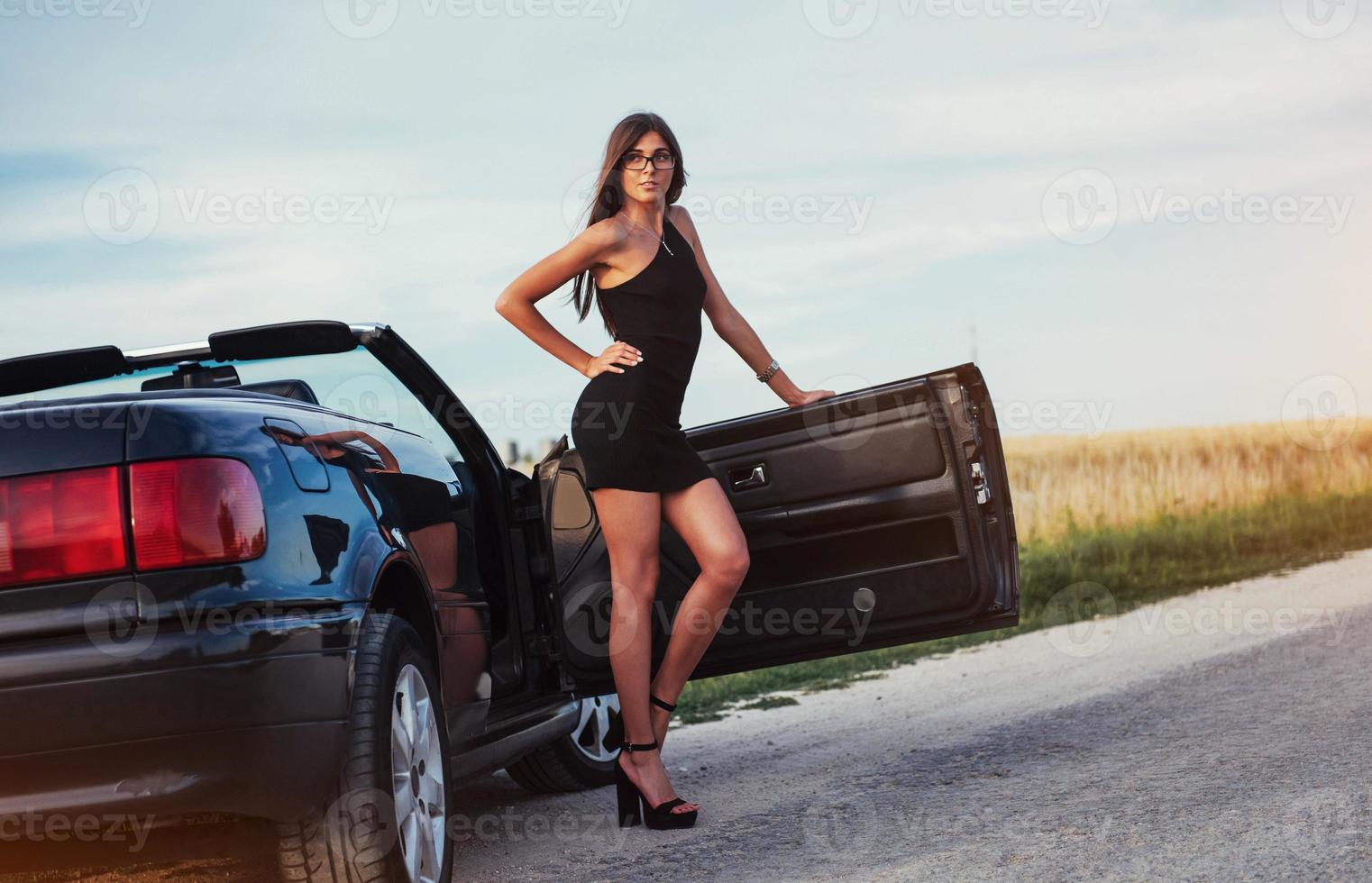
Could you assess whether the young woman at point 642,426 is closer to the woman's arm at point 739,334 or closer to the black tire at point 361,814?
the woman's arm at point 739,334

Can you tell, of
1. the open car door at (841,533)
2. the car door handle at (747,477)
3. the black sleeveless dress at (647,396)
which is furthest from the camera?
the car door handle at (747,477)

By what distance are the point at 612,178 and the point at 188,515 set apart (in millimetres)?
2064

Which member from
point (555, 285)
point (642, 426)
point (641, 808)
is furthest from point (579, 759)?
point (555, 285)

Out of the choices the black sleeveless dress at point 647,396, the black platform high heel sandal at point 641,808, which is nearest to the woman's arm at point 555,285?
the black sleeveless dress at point 647,396

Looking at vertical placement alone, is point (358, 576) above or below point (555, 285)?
below

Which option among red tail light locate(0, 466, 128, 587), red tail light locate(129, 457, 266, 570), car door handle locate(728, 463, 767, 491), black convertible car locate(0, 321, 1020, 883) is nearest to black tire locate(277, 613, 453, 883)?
black convertible car locate(0, 321, 1020, 883)

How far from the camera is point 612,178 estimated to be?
14.7 ft

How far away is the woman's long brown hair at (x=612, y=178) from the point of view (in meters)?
4.45

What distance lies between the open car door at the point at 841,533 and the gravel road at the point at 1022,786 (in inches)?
22.4

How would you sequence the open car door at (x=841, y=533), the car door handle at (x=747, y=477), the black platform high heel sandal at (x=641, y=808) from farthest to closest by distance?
the car door handle at (x=747, y=477)
the open car door at (x=841, y=533)
the black platform high heel sandal at (x=641, y=808)

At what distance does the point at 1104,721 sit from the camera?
5.75 m

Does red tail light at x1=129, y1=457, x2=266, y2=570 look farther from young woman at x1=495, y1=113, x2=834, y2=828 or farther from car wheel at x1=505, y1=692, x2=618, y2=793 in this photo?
car wheel at x1=505, y1=692, x2=618, y2=793

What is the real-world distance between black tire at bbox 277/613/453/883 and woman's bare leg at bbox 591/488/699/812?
1242 mm

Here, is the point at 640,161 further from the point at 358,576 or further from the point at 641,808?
the point at 641,808
